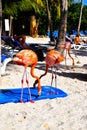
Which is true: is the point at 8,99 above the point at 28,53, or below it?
below

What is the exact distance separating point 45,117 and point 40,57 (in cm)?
865

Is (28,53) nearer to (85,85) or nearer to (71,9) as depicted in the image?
(85,85)

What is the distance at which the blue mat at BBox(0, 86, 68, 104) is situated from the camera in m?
8.92

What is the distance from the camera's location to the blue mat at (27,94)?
29.3 ft

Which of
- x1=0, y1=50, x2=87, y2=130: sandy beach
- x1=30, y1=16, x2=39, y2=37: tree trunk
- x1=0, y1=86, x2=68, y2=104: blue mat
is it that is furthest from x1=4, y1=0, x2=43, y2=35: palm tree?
x1=0, y1=86, x2=68, y2=104: blue mat

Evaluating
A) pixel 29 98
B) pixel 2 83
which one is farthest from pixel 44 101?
pixel 2 83

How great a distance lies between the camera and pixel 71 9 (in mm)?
51812

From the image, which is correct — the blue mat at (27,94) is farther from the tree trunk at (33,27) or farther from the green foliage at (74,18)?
the green foliage at (74,18)

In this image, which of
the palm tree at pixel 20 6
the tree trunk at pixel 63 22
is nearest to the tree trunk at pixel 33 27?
the palm tree at pixel 20 6

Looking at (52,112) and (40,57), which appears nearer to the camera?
(52,112)

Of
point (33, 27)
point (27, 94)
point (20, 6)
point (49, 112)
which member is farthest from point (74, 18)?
point (49, 112)

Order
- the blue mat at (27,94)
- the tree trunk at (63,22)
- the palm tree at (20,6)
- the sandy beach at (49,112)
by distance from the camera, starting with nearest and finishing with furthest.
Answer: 1. the sandy beach at (49,112)
2. the blue mat at (27,94)
3. the tree trunk at (63,22)
4. the palm tree at (20,6)

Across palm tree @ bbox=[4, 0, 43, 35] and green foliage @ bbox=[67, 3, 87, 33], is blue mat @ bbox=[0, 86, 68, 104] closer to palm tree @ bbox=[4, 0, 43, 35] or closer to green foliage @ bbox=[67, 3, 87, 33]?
palm tree @ bbox=[4, 0, 43, 35]

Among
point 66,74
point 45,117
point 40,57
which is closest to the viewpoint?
point 45,117
